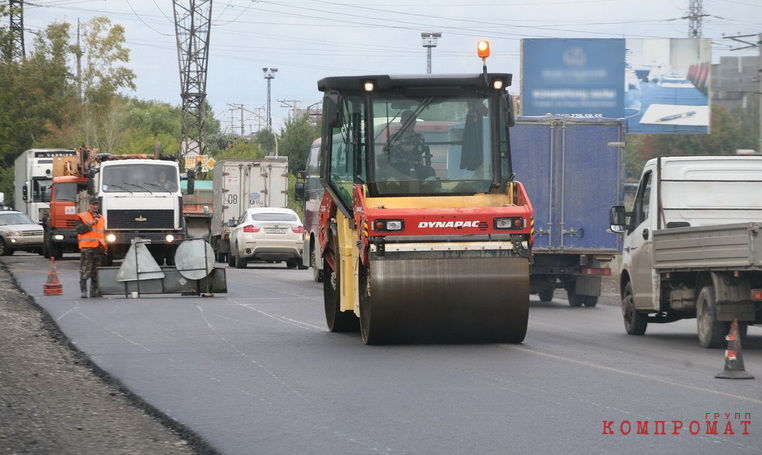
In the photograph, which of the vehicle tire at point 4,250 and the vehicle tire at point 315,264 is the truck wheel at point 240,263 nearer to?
the vehicle tire at point 315,264

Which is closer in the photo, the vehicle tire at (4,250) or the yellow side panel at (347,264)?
the yellow side panel at (347,264)

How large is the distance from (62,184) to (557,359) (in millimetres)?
29618

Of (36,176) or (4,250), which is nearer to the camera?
(4,250)

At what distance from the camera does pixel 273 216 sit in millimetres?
34594

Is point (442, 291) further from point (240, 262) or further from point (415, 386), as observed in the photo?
point (240, 262)

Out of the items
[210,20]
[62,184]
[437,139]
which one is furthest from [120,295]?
[210,20]

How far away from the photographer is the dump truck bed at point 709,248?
13.4 meters

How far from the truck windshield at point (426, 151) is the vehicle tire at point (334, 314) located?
67.6 inches

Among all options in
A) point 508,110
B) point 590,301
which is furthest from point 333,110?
point 590,301

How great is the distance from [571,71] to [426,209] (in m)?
36.9

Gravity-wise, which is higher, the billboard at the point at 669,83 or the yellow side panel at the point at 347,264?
the billboard at the point at 669,83

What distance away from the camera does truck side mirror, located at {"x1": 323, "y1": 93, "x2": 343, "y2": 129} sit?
13727mm

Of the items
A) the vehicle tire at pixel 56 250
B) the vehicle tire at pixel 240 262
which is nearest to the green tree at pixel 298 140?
the vehicle tire at pixel 56 250

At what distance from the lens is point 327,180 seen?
14.8 meters
